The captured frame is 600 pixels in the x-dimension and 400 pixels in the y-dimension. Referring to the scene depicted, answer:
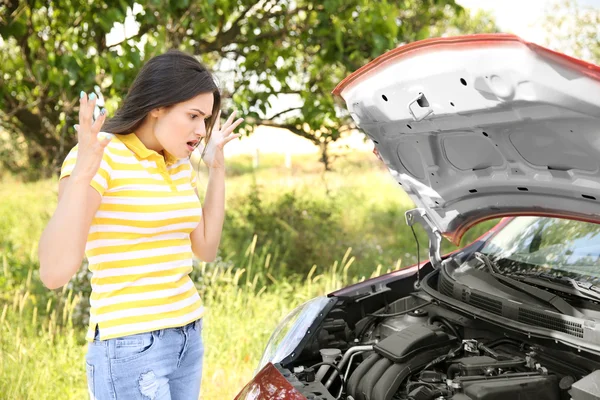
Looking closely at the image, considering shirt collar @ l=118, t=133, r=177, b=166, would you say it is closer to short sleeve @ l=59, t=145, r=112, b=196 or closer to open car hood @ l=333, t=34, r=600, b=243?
short sleeve @ l=59, t=145, r=112, b=196

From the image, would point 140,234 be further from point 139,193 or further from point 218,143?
point 218,143

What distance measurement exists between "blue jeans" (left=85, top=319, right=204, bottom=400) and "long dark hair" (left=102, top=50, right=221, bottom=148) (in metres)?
0.67

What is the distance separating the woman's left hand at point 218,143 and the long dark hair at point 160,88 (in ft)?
0.97

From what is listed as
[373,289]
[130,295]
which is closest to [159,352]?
[130,295]

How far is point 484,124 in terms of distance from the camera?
197cm

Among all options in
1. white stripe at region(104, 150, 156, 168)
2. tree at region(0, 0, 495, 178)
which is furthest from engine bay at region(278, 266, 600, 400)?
tree at region(0, 0, 495, 178)

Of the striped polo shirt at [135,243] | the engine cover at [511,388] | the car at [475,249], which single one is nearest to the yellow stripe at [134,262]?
the striped polo shirt at [135,243]

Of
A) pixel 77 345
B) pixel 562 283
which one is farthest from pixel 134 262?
pixel 77 345

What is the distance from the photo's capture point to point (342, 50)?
5355 mm

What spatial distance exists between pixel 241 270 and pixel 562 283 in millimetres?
3138

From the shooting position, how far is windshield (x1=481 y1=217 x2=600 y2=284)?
2.38 metres

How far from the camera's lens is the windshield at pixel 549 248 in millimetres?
2381

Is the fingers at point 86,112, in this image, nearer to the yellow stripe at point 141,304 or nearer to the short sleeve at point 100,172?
the short sleeve at point 100,172

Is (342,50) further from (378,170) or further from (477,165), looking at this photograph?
(378,170)
